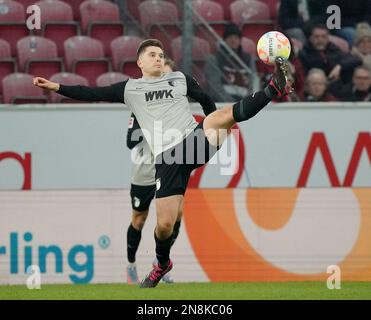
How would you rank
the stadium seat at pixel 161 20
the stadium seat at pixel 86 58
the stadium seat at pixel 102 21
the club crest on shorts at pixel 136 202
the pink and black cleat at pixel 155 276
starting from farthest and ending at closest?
the stadium seat at pixel 102 21 < the stadium seat at pixel 86 58 < the stadium seat at pixel 161 20 < the club crest on shorts at pixel 136 202 < the pink and black cleat at pixel 155 276

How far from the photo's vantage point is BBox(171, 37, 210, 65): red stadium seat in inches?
529

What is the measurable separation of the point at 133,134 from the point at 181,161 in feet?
5.60

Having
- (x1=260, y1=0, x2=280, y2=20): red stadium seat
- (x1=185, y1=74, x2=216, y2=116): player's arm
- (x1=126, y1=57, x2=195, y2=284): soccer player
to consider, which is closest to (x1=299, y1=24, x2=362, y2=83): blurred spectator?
(x1=260, y1=0, x2=280, y2=20): red stadium seat

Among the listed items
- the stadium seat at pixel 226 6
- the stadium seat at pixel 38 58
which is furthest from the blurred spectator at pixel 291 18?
the stadium seat at pixel 38 58

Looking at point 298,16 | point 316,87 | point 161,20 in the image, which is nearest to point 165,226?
point 316,87

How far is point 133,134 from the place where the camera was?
11648 mm

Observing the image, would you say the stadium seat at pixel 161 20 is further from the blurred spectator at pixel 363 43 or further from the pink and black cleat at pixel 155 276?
the pink and black cleat at pixel 155 276

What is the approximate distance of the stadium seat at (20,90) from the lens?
1362 centimetres

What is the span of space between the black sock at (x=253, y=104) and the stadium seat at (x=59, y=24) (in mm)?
5456

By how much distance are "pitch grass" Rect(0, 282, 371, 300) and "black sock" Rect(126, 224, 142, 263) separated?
2.06 feet

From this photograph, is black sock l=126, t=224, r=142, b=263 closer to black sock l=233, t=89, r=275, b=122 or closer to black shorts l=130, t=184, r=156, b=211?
black shorts l=130, t=184, r=156, b=211

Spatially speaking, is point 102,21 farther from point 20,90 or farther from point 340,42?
point 340,42

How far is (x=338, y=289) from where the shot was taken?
1034cm
